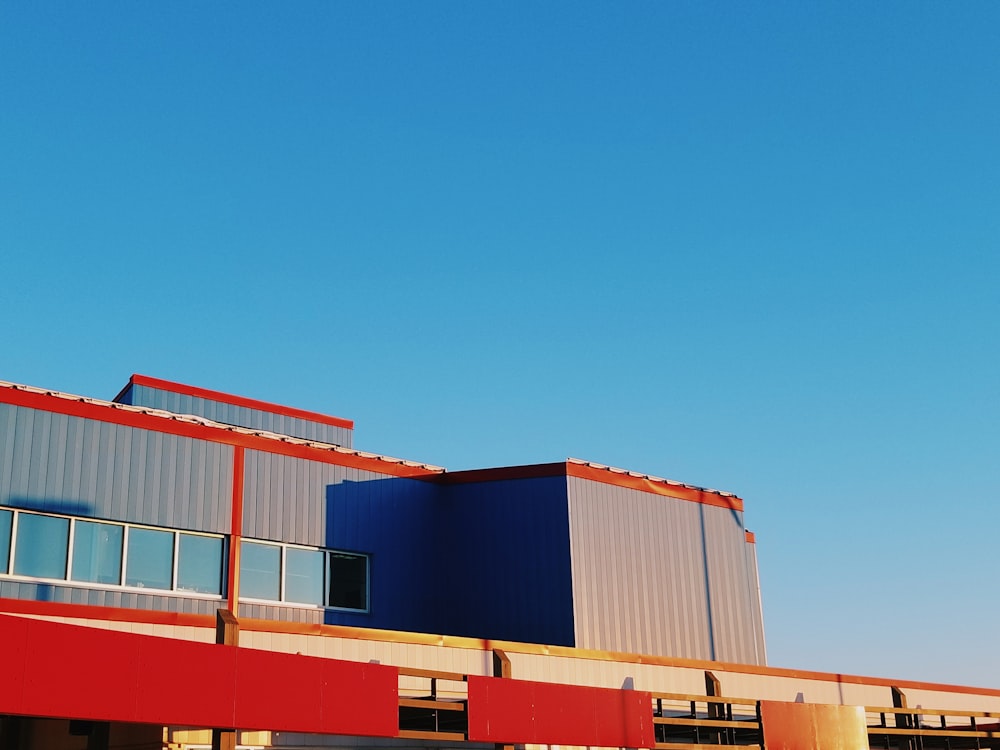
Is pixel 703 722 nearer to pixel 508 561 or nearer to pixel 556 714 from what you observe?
pixel 556 714

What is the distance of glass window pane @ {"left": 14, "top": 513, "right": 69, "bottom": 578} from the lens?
66.1ft

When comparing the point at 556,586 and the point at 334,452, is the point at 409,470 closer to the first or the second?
the point at 334,452

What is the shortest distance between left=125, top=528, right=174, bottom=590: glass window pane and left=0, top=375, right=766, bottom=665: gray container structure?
60mm

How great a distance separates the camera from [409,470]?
2603cm

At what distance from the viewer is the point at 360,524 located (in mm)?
25031

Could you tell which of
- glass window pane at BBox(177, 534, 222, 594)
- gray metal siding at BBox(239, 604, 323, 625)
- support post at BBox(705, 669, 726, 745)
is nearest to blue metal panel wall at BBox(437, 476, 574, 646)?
gray metal siding at BBox(239, 604, 323, 625)

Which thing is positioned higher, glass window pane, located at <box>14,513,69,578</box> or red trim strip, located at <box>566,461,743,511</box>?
red trim strip, located at <box>566,461,743,511</box>

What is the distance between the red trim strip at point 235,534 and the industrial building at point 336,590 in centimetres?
5

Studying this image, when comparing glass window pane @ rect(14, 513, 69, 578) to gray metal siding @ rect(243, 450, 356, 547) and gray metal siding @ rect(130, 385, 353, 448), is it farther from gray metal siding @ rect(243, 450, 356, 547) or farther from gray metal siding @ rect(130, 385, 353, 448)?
gray metal siding @ rect(130, 385, 353, 448)

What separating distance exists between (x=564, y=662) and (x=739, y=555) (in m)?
11.9

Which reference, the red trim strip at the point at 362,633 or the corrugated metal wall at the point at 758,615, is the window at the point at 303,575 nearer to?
the red trim strip at the point at 362,633

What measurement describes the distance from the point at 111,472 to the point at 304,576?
15.1 feet

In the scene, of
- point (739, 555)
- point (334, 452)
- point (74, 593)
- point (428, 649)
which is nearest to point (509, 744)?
point (428, 649)

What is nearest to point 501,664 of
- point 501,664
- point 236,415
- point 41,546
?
point 501,664
